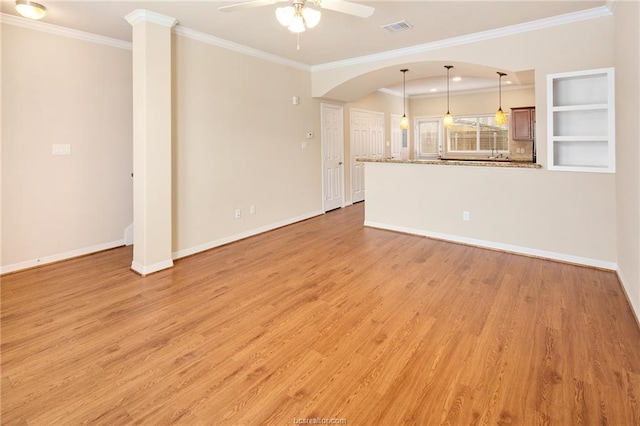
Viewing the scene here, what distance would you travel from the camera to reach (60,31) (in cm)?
400

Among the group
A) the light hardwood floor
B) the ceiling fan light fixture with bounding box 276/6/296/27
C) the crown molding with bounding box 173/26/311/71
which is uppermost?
the crown molding with bounding box 173/26/311/71

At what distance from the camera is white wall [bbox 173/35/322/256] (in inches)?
170

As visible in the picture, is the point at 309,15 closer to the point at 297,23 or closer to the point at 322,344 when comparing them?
the point at 297,23

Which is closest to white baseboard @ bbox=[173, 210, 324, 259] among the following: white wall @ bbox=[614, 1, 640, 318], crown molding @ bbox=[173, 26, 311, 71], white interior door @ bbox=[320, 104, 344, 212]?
white interior door @ bbox=[320, 104, 344, 212]

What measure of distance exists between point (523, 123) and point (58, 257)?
8.54 meters

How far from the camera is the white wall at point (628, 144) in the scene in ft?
8.59

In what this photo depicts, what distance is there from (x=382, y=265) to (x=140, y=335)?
245cm

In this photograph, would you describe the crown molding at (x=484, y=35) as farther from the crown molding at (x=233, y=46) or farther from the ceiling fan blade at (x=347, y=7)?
the ceiling fan blade at (x=347, y=7)

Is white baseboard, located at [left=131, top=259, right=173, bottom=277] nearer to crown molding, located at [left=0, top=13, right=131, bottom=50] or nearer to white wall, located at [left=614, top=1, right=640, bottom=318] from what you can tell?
crown molding, located at [left=0, top=13, right=131, bottom=50]

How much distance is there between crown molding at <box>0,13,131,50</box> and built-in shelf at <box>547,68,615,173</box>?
206 inches

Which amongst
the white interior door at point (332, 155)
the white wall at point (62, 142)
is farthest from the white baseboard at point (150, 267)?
the white interior door at point (332, 155)

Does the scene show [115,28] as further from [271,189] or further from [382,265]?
[382,265]

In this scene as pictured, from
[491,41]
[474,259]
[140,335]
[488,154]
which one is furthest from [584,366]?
[488,154]

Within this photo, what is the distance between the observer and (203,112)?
4.48 metres
